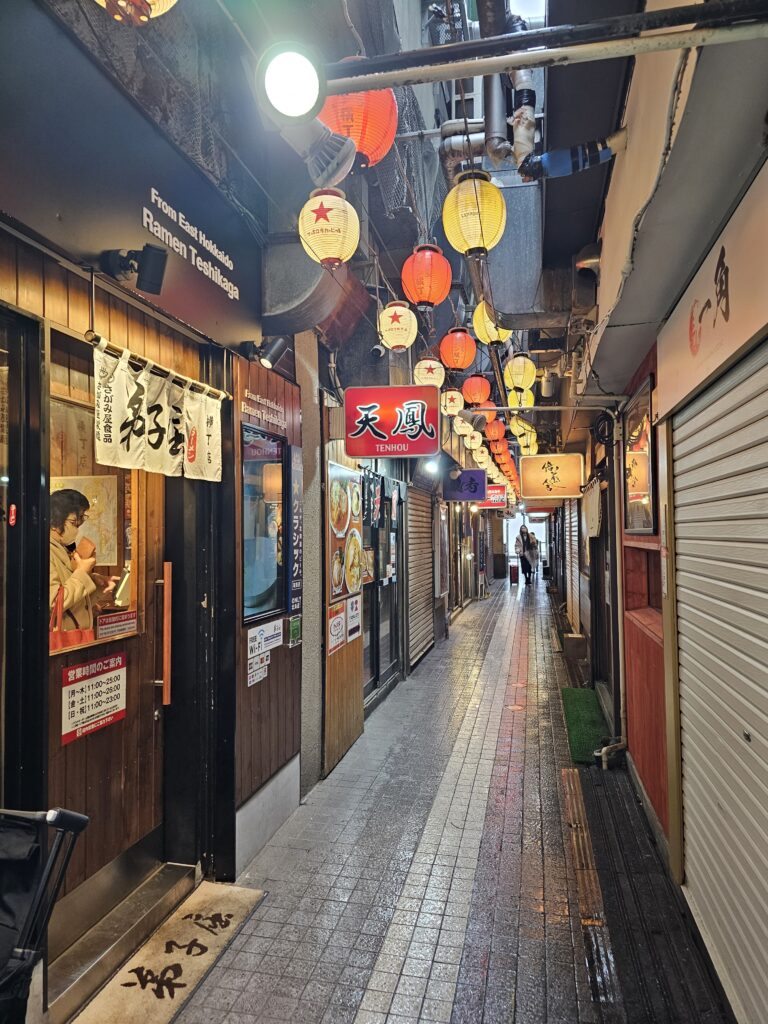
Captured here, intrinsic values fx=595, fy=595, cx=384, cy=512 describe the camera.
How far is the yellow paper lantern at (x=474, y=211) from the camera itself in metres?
4.92

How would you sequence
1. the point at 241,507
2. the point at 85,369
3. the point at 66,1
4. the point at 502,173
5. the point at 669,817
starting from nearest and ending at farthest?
the point at 66,1, the point at 85,369, the point at 669,817, the point at 241,507, the point at 502,173

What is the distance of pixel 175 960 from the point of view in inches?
152

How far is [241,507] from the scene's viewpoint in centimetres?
506

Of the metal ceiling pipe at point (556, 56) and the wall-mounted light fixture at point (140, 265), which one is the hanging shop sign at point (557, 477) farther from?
the metal ceiling pipe at point (556, 56)

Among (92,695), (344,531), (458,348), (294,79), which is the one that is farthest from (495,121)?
(92,695)

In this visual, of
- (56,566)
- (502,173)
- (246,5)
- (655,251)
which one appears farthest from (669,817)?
(502,173)

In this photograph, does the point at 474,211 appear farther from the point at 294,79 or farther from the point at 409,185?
the point at 409,185

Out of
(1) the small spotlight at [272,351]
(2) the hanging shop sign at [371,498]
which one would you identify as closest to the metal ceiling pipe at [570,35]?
(1) the small spotlight at [272,351]

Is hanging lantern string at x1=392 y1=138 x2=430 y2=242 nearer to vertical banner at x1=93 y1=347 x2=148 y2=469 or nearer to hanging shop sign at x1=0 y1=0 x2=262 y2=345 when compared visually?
hanging shop sign at x1=0 y1=0 x2=262 y2=345

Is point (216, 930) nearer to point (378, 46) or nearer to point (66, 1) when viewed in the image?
point (66, 1)

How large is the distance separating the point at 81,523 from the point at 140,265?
68.1 inches

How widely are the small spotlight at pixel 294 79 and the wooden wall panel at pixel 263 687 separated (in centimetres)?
257

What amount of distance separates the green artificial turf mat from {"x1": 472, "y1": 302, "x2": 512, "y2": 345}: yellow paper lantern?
5399 mm

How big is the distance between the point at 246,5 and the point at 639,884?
7.72 m
